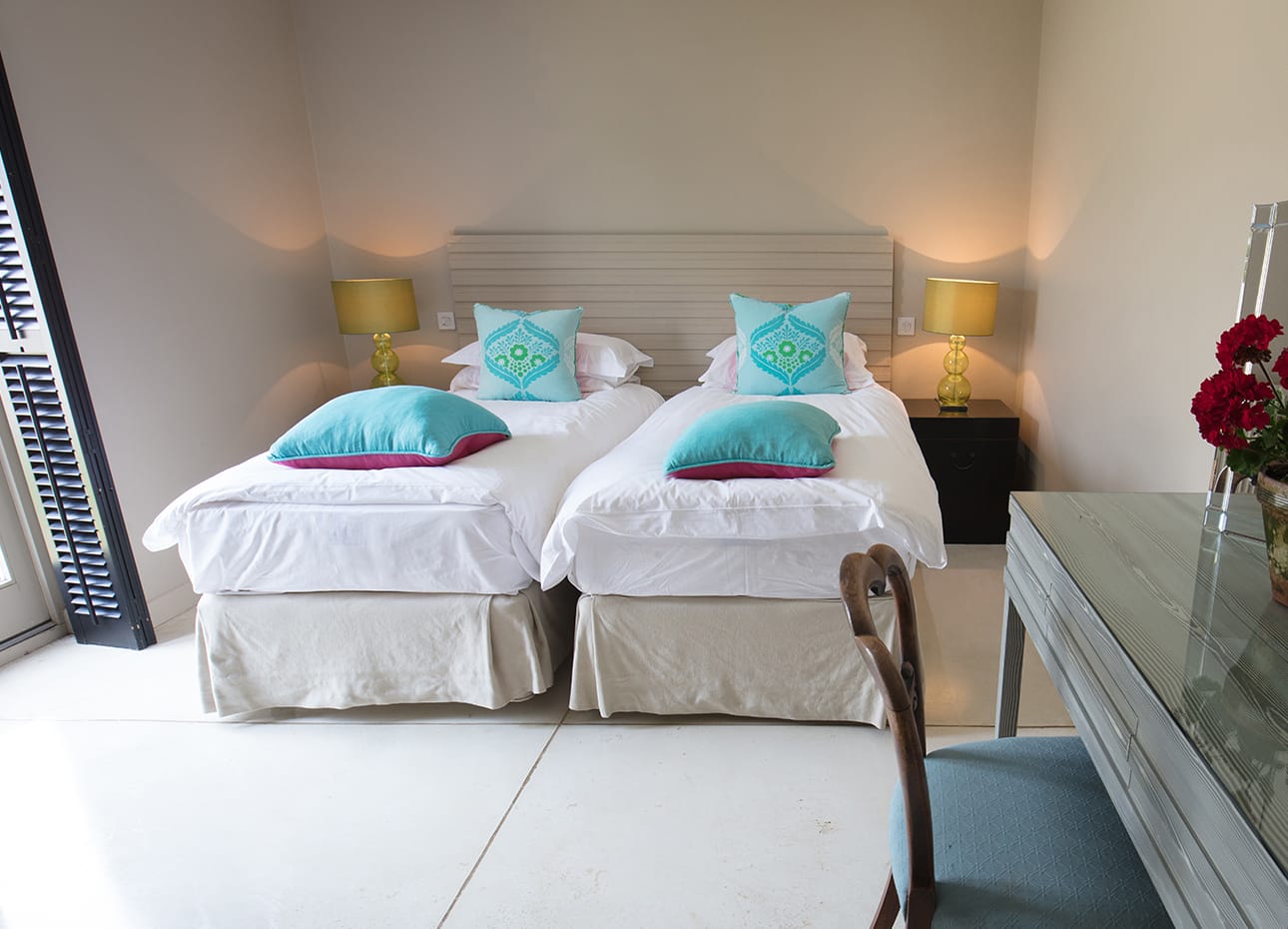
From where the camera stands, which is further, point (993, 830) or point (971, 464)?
point (971, 464)

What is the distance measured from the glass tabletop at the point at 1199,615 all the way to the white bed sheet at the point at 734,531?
0.46 meters

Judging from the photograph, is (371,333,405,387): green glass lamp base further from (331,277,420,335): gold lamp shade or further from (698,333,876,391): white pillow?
(698,333,876,391): white pillow

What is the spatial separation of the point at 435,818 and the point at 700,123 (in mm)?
3036

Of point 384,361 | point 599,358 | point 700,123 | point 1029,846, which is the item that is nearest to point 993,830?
point 1029,846

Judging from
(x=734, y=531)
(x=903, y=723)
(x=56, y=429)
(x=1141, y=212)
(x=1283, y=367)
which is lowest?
(x=734, y=531)

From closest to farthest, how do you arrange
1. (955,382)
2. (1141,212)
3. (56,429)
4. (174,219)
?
(1141,212), (56,429), (174,219), (955,382)

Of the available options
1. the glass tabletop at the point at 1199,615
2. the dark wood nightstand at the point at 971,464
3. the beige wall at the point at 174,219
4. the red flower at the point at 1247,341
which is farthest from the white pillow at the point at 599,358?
the red flower at the point at 1247,341

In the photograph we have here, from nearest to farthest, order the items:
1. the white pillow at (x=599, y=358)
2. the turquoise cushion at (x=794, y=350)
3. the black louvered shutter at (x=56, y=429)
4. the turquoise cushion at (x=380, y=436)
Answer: the turquoise cushion at (x=380, y=436) < the black louvered shutter at (x=56, y=429) < the turquoise cushion at (x=794, y=350) < the white pillow at (x=599, y=358)

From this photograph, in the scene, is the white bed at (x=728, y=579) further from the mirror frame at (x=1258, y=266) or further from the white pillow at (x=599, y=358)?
the white pillow at (x=599, y=358)

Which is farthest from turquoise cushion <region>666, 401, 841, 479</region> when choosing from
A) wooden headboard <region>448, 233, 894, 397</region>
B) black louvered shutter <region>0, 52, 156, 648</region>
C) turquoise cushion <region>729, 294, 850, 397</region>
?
black louvered shutter <region>0, 52, 156, 648</region>

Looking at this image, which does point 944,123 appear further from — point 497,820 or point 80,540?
point 80,540

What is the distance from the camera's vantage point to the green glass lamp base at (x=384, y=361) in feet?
12.2

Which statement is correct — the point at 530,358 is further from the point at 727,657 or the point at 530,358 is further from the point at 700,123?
the point at 727,657

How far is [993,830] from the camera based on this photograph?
3.44 feet
